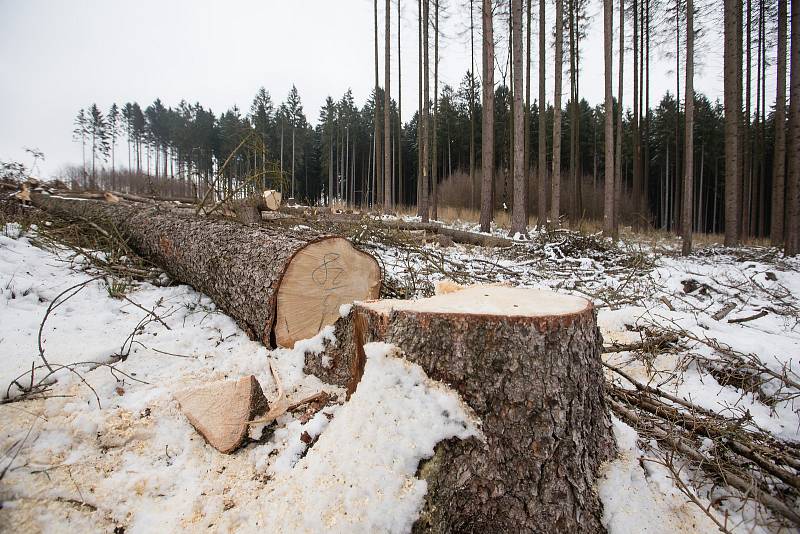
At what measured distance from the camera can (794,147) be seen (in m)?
7.79

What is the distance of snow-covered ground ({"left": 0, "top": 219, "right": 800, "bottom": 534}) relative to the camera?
1179 millimetres

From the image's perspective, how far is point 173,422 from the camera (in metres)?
1.62

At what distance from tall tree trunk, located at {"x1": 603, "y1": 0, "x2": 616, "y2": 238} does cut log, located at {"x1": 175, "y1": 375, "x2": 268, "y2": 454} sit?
33.8 ft

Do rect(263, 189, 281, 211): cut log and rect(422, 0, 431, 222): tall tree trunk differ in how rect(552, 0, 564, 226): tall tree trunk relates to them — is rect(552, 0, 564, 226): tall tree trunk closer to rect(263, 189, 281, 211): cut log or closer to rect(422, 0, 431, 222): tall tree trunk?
rect(422, 0, 431, 222): tall tree trunk

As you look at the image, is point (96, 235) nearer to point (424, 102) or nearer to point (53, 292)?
point (53, 292)

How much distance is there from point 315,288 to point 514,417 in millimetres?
1402

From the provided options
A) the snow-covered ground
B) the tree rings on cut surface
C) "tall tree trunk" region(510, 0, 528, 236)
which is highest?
"tall tree trunk" region(510, 0, 528, 236)

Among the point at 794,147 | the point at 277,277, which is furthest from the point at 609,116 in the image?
the point at 277,277

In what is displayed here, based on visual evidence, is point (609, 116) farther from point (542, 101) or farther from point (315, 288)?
point (315, 288)

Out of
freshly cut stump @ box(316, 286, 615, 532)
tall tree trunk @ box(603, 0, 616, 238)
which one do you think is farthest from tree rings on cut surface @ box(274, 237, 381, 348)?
tall tree trunk @ box(603, 0, 616, 238)

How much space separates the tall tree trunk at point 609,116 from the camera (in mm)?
9508

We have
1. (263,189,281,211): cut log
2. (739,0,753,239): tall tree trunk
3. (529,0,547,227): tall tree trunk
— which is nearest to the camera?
(263,189,281,211): cut log

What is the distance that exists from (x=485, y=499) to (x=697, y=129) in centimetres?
3191

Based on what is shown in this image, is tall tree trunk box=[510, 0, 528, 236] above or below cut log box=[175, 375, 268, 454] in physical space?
above
